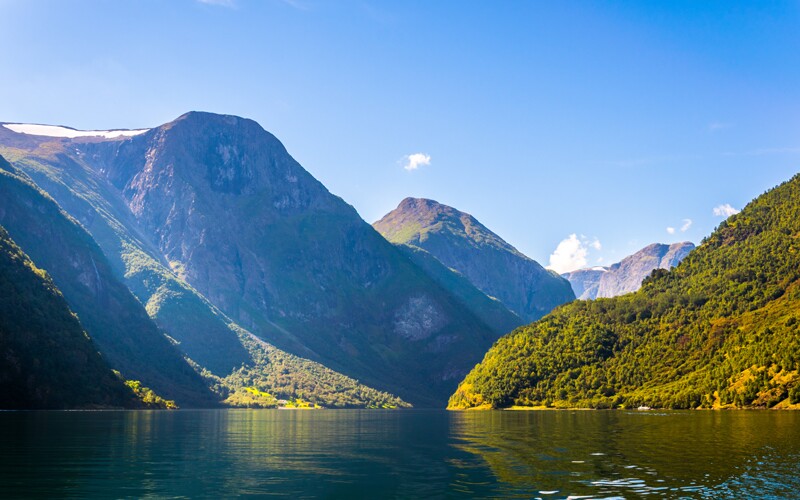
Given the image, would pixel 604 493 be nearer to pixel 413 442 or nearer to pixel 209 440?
pixel 413 442

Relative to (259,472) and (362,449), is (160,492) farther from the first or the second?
(362,449)

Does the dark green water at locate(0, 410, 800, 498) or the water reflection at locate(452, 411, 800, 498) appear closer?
the water reflection at locate(452, 411, 800, 498)

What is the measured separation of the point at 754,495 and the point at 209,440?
93.7m

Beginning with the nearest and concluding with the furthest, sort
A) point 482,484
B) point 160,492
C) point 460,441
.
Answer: point 160,492 < point 482,484 < point 460,441

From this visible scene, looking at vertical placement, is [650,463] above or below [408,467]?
above

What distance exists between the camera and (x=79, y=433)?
417ft

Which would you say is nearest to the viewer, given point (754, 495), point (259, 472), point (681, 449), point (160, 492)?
point (754, 495)

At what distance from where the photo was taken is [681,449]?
95125 millimetres

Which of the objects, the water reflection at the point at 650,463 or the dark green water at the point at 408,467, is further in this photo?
the dark green water at the point at 408,467

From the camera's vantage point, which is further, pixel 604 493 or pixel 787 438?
pixel 787 438

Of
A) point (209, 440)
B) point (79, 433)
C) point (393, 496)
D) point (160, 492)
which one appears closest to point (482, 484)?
point (393, 496)

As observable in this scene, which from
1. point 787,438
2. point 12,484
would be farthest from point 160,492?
point 787,438

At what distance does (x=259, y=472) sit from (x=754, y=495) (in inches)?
1903

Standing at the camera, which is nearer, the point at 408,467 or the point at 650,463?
the point at 650,463
